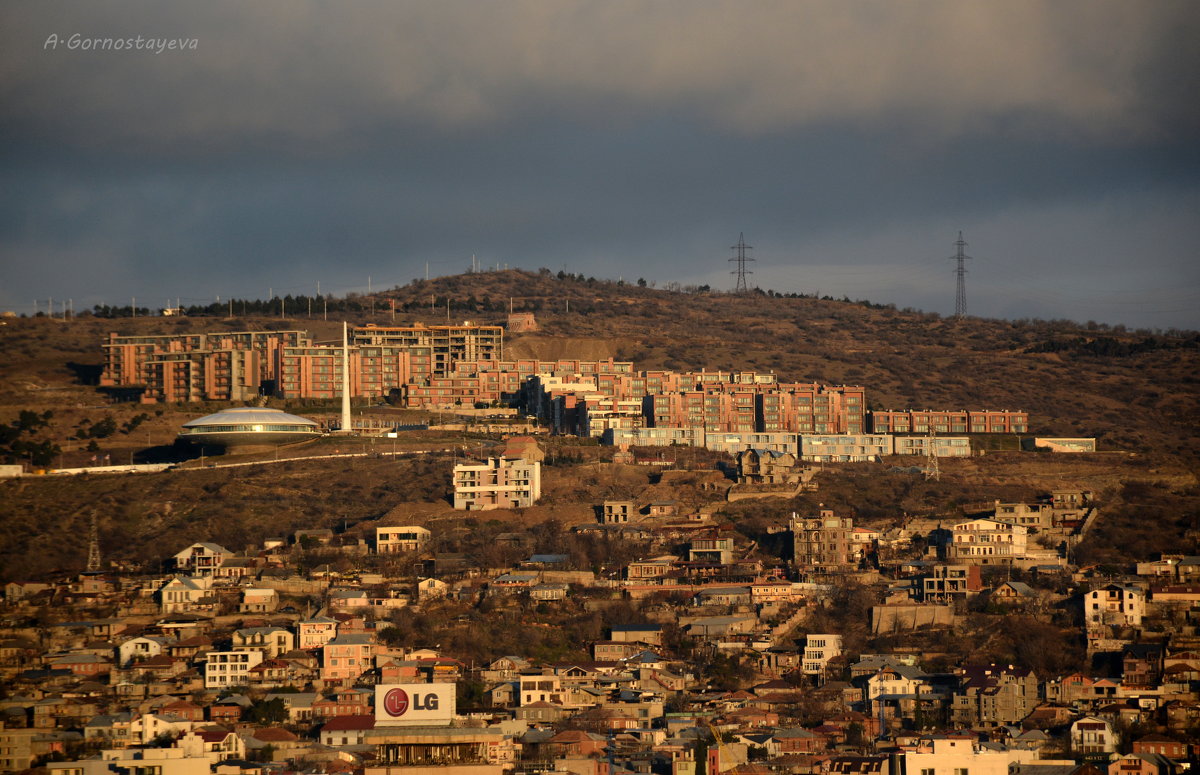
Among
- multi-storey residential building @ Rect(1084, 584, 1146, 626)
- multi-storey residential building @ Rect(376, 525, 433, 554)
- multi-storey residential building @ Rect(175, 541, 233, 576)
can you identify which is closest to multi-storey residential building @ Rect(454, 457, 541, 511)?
multi-storey residential building @ Rect(376, 525, 433, 554)

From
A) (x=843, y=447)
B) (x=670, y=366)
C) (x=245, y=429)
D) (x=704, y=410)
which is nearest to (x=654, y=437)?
(x=704, y=410)

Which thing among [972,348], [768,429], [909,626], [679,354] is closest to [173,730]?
[909,626]

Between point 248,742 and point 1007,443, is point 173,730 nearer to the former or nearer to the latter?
point 248,742

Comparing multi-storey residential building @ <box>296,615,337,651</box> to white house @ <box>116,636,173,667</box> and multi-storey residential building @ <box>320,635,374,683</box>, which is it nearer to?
multi-storey residential building @ <box>320,635,374,683</box>

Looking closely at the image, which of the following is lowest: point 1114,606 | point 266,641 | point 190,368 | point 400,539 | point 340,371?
point 266,641

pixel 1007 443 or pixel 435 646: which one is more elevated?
pixel 1007 443

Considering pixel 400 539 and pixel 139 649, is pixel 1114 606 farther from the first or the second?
pixel 139 649
